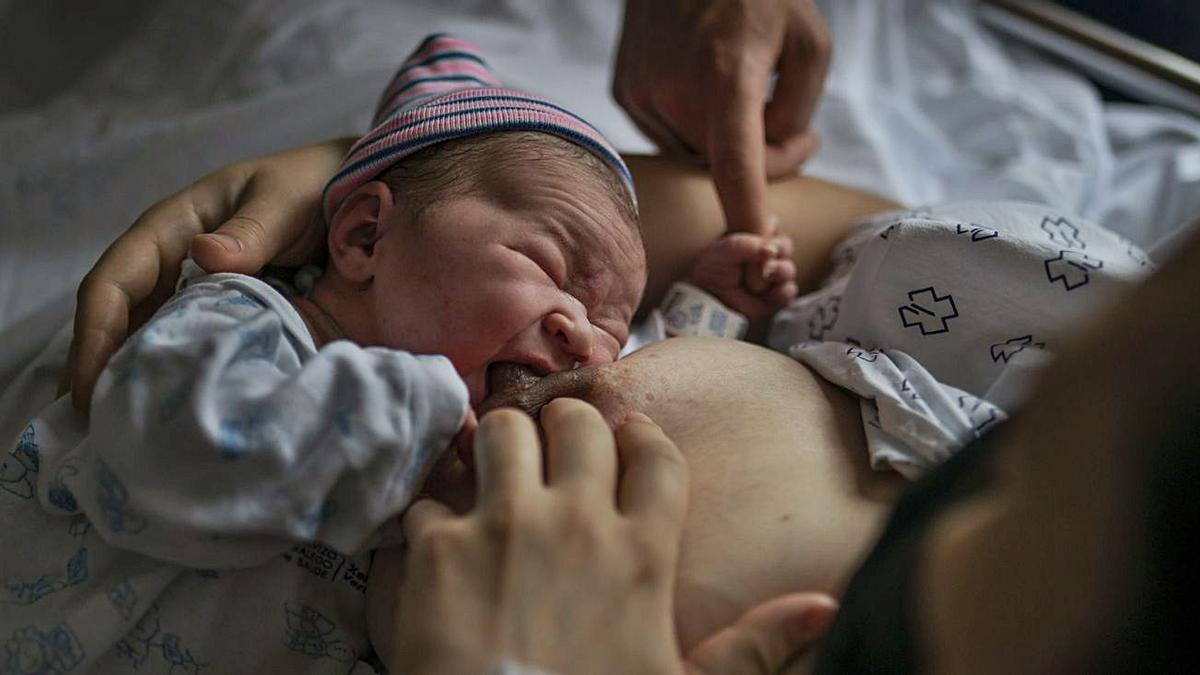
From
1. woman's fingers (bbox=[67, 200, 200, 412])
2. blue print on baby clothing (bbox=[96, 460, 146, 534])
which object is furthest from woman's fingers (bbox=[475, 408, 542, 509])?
woman's fingers (bbox=[67, 200, 200, 412])

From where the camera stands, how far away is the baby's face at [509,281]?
0.86 m

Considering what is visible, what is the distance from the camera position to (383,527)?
73 cm

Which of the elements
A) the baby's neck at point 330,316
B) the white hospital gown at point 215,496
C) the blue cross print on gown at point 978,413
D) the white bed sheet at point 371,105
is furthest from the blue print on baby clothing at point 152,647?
the blue cross print on gown at point 978,413

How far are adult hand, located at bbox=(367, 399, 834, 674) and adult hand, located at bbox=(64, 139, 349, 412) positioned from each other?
320mm

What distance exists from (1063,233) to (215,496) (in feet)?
2.62

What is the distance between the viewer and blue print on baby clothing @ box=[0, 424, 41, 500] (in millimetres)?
788

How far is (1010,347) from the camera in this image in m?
0.90

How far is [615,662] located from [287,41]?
1.20 meters

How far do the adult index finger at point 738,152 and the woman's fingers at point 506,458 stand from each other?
53 cm

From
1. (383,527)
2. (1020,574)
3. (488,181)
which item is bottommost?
(383,527)

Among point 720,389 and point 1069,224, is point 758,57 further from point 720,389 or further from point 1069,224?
point 720,389

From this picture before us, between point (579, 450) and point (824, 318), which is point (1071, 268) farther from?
point (579, 450)

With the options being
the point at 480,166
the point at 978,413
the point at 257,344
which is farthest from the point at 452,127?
the point at 978,413

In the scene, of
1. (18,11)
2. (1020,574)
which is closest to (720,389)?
(1020,574)
